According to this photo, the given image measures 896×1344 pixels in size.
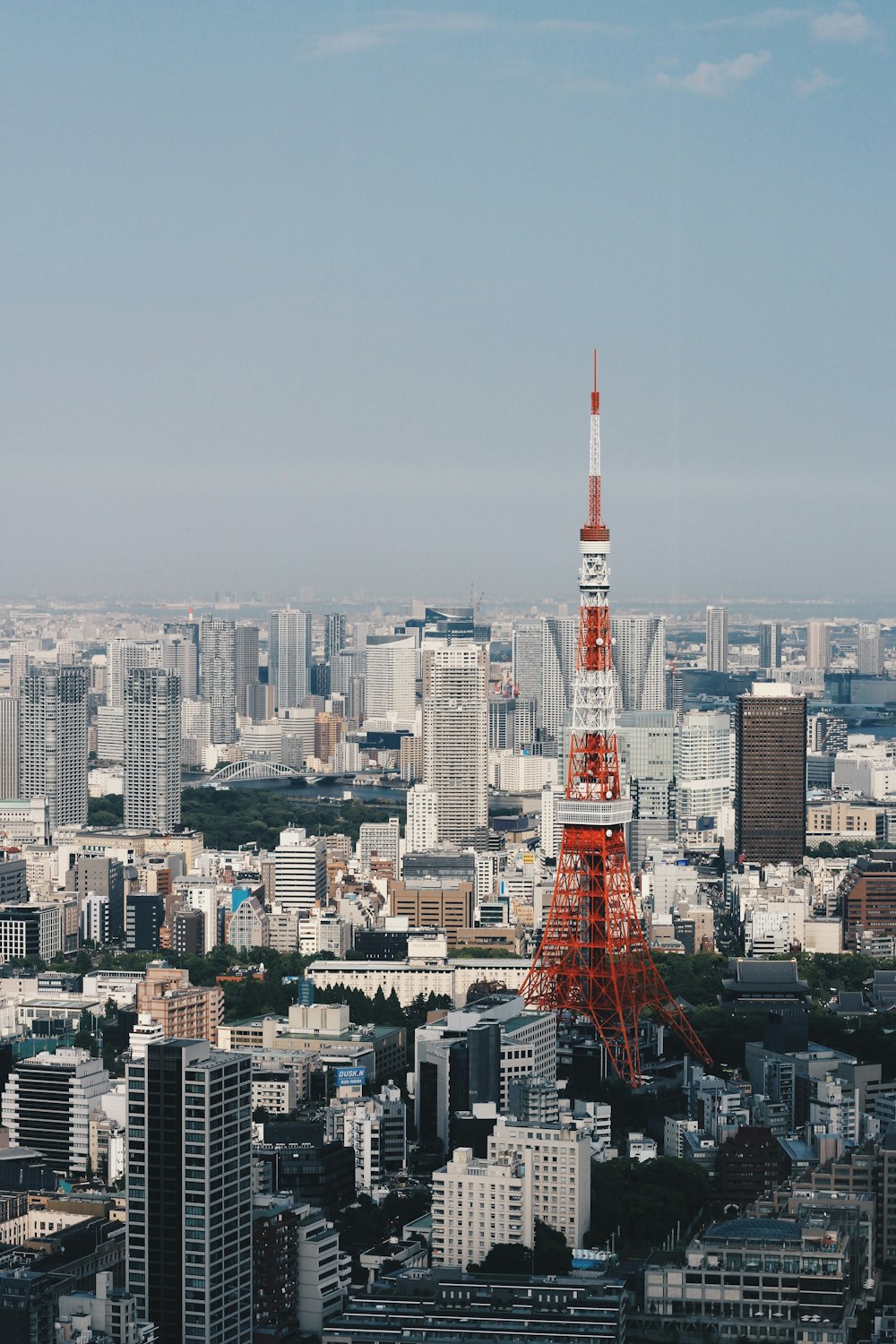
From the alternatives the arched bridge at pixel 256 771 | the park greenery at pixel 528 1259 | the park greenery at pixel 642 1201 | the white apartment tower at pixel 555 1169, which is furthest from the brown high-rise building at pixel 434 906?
the arched bridge at pixel 256 771

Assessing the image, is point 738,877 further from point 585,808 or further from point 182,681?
point 182,681

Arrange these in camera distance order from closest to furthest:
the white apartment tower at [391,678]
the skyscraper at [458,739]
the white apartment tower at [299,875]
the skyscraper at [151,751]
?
the white apartment tower at [299,875]
the skyscraper at [458,739]
the skyscraper at [151,751]
the white apartment tower at [391,678]

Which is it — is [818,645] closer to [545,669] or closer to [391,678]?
[545,669]

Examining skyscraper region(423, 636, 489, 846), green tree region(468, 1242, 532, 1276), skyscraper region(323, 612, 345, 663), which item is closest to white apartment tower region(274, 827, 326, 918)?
skyscraper region(423, 636, 489, 846)

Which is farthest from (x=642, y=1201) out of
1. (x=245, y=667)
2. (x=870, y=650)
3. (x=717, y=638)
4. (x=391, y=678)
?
(x=245, y=667)

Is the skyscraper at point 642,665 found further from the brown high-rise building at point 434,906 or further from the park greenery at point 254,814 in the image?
the brown high-rise building at point 434,906

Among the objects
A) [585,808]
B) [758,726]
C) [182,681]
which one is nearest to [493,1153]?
[585,808]

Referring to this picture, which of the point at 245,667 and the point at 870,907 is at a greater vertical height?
the point at 245,667
